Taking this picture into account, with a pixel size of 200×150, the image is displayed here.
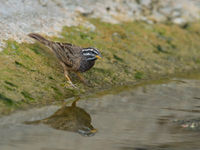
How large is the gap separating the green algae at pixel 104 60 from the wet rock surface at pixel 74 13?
1.20 ft

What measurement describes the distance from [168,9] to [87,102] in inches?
324

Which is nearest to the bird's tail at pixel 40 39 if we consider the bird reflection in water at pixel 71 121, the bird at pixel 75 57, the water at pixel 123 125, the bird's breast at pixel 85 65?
the bird at pixel 75 57

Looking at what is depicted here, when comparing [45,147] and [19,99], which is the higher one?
[19,99]

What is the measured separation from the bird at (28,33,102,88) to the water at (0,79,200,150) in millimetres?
883

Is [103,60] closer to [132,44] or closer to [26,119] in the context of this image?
[132,44]

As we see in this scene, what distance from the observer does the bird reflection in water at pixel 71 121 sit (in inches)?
288

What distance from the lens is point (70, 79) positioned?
10.1 m

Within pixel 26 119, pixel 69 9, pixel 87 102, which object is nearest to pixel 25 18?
pixel 69 9

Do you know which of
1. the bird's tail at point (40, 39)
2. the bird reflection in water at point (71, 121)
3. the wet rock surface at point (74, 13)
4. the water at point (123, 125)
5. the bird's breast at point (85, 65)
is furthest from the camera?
the wet rock surface at point (74, 13)

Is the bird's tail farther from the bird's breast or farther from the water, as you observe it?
the water

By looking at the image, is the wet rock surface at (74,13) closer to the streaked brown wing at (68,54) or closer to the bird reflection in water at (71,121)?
the streaked brown wing at (68,54)

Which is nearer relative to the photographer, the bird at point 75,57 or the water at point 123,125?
the water at point 123,125

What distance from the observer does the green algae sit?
8898mm

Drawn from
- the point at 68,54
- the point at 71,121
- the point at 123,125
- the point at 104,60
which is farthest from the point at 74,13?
the point at 123,125
